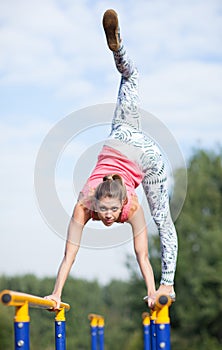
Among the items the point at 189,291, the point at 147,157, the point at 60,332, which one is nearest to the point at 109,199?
the point at 147,157

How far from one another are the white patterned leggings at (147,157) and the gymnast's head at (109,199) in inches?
21.1

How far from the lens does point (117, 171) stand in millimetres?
5043

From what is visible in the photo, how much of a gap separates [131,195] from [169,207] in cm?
49

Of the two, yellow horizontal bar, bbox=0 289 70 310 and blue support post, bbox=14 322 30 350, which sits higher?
yellow horizontal bar, bbox=0 289 70 310

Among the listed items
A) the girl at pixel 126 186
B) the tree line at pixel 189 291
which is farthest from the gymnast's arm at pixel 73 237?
the tree line at pixel 189 291

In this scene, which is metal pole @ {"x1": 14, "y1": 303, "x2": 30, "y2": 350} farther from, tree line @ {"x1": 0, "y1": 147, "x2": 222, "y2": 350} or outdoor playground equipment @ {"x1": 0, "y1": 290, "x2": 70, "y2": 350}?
tree line @ {"x1": 0, "y1": 147, "x2": 222, "y2": 350}

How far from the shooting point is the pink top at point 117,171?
487 centimetres

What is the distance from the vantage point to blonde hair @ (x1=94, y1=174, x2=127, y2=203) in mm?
4652

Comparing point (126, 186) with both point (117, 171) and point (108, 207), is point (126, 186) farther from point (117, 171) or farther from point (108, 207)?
point (108, 207)

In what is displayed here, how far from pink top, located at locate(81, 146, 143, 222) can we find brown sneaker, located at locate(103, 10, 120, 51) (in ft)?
2.39

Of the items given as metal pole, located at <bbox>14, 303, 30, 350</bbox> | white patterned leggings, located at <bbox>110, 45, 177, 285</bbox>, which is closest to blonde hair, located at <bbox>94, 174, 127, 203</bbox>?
white patterned leggings, located at <bbox>110, 45, 177, 285</bbox>

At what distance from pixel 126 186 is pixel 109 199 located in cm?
31

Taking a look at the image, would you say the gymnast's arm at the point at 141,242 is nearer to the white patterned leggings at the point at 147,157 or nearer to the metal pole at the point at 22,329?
the white patterned leggings at the point at 147,157

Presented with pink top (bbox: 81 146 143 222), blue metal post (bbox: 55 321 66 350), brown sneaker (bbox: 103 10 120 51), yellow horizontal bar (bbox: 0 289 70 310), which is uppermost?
brown sneaker (bbox: 103 10 120 51)
